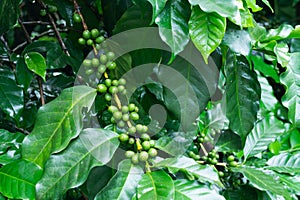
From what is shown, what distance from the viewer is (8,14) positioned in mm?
851

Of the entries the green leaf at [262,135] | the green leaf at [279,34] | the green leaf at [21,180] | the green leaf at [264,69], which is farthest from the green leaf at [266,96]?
the green leaf at [21,180]

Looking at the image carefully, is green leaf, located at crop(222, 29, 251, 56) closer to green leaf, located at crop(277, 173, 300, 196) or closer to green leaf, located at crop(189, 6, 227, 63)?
green leaf, located at crop(189, 6, 227, 63)

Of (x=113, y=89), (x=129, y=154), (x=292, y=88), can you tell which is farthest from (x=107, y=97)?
(x=292, y=88)

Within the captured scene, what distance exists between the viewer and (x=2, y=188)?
2.15 ft

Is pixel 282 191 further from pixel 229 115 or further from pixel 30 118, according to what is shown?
pixel 30 118

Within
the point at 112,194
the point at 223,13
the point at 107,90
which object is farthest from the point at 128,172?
the point at 223,13

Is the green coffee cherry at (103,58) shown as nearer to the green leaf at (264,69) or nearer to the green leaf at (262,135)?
the green leaf at (262,135)

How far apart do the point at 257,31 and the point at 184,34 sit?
0.70ft

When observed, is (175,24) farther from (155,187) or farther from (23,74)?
(23,74)

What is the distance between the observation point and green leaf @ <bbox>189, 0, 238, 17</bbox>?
0.62 meters

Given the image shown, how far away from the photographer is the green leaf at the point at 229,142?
0.91 m

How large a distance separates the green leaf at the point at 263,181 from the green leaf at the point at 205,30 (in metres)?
0.28

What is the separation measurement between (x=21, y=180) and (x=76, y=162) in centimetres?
9

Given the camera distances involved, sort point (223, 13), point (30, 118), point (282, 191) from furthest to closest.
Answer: point (30, 118)
point (282, 191)
point (223, 13)
